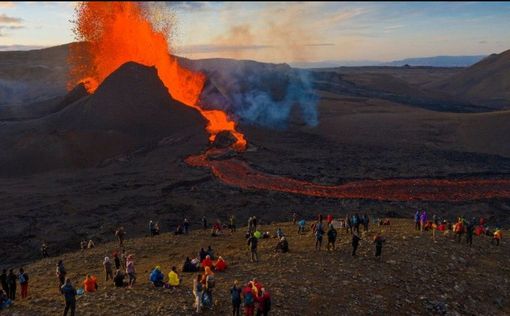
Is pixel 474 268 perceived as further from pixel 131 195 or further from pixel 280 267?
pixel 131 195

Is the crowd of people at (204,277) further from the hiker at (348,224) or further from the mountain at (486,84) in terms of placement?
the mountain at (486,84)

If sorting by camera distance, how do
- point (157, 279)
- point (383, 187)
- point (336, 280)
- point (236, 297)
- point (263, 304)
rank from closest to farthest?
point (263, 304) < point (236, 297) < point (157, 279) < point (336, 280) < point (383, 187)

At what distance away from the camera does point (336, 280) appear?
21609 mm

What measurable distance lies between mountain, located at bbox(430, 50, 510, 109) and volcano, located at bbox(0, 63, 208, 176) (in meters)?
95.4

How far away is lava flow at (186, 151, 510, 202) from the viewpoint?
4900cm

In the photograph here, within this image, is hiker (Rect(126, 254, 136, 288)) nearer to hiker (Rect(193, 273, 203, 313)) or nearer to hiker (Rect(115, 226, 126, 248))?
hiker (Rect(193, 273, 203, 313))

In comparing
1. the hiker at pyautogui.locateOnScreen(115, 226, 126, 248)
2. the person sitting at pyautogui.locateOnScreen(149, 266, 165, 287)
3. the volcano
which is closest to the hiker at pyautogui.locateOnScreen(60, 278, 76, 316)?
the person sitting at pyautogui.locateOnScreen(149, 266, 165, 287)

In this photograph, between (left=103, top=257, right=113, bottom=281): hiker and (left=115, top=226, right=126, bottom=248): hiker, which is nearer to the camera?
(left=103, top=257, right=113, bottom=281): hiker

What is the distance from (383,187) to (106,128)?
120 ft

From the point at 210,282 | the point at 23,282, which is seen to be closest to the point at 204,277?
the point at 210,282

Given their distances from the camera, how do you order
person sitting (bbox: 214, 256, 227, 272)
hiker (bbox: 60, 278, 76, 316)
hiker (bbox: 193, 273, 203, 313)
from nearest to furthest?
hiker (bbox: 60, 278, 76, 316) < hiker (bbox: 193, 273, 203, 313) < person sitting (bbox: 214, 256, 227, 272)

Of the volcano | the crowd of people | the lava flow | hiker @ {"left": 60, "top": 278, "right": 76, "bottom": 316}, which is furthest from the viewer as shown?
the volcano

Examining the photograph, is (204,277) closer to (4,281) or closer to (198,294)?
(198,294)

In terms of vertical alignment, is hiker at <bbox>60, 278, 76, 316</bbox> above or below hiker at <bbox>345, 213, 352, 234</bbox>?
above
